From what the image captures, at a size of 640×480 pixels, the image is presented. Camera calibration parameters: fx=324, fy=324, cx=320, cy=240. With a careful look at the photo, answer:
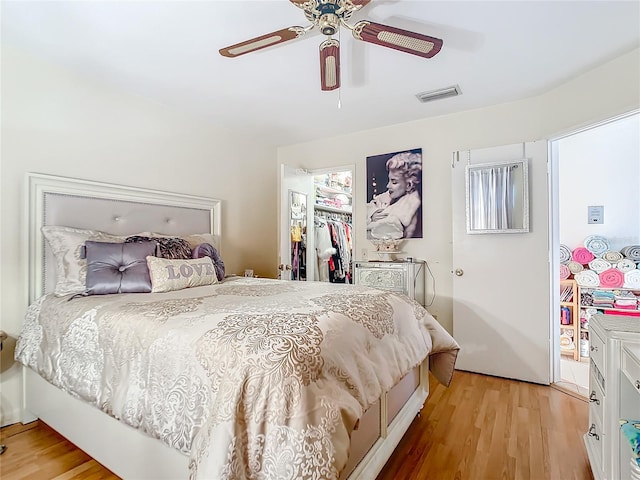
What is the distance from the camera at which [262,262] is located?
398cm

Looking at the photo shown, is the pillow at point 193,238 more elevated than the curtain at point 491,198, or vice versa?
the curtain at point 491,198

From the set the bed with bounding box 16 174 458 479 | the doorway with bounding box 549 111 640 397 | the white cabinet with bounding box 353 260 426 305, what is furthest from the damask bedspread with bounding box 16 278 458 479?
the doorway with bounding box 549 111 640 397

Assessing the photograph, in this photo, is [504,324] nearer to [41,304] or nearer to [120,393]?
[120,393]

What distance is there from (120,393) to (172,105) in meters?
2.50

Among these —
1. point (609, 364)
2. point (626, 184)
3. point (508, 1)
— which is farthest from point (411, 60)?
point (626, 184)

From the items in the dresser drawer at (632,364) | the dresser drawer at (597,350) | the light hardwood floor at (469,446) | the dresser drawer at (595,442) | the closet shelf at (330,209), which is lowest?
the light hardwood floor at (469,446)

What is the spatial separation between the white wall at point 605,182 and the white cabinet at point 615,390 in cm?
251

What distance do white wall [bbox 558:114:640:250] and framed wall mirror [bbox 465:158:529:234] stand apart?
0.97 m

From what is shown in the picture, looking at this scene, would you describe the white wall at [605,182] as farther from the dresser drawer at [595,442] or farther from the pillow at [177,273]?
the pillow at [177,273]

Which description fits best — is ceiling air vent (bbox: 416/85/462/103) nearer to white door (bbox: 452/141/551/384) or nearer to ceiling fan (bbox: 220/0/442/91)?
white door (bbox: 452/141/551/384)

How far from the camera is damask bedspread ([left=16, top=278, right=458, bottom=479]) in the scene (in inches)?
35.9

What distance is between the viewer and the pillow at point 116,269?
1.93 meters

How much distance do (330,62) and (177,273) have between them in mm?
1592

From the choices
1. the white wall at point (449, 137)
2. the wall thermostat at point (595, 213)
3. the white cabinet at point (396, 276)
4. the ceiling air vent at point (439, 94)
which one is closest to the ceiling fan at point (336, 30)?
the ceiling air vent at point (439, 94)
